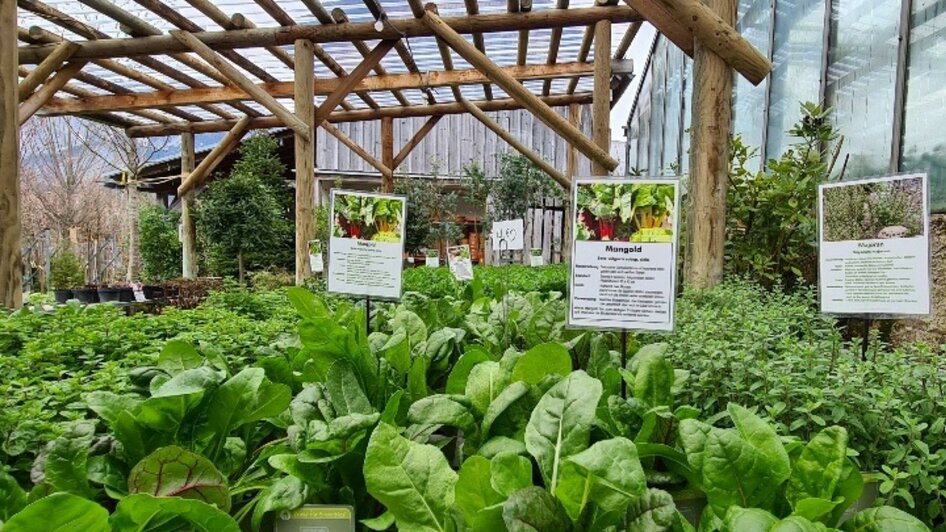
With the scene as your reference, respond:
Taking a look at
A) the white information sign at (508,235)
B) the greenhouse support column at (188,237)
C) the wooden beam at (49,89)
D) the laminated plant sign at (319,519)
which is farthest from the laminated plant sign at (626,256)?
the greenhouse support column at (188,237)

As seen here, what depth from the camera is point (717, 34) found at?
3295mm

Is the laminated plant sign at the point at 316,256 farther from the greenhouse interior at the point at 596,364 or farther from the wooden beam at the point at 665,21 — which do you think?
the wooden beam at the point at 665,21

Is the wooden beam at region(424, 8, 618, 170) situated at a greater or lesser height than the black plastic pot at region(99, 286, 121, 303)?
greater

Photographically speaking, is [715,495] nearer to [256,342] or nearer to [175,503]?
[175,503]

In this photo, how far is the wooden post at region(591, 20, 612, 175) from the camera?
708cm

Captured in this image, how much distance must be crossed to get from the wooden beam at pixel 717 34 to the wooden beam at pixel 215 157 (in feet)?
30.4

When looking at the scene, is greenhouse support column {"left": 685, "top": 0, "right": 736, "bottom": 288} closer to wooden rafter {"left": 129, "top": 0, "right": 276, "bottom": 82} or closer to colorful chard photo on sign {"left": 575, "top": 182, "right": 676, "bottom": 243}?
colorful chard photo on sign {"left": 575, "top": 182, "right": 676, "bottom": 243}

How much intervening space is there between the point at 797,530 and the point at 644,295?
66 centimetres

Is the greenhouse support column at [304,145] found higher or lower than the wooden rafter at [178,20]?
lower

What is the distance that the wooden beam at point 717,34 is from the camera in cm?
328

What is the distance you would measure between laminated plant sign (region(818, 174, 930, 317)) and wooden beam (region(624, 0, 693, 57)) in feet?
7.51

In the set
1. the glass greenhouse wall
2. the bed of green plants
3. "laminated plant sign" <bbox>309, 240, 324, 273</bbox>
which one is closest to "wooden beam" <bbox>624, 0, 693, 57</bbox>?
the glass greenhouse wall

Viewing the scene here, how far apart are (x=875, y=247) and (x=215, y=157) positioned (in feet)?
36.0

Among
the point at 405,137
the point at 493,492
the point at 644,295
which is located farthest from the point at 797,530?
the point at 405,137
